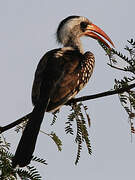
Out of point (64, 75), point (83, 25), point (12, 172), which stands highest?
point (83, 25)

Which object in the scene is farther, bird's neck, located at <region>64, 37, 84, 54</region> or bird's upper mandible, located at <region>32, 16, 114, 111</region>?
bird's neck, located at <region>64, 37, 84, 54</region>

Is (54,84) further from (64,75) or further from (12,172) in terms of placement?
(12,172)

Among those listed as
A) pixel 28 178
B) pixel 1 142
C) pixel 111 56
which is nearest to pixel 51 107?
pixel 111 56

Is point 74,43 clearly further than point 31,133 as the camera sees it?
Yes

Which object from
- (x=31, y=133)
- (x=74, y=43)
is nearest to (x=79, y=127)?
(x=31, y=133)

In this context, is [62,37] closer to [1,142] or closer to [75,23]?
[75,23]

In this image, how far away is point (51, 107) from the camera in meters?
4.17

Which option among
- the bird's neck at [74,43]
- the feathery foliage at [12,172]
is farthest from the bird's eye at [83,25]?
the feathery foliage at [12,172]

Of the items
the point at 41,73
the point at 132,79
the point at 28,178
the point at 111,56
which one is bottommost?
the point at 28,178

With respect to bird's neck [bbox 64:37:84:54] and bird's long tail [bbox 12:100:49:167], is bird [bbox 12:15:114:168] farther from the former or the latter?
bird's neck [bbox 64:37:84:54]

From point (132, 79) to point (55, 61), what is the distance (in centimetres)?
199

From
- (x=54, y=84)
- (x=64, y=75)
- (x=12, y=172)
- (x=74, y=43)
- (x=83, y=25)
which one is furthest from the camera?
(x=83, y=25)

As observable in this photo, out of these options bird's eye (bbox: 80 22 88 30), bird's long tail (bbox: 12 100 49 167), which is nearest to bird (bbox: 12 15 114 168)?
bird's long tail (bbox: 12 100 49 167)

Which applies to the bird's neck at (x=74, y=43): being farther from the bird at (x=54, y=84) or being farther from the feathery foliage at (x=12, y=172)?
the feathery foliage at (x=12, y=172)
